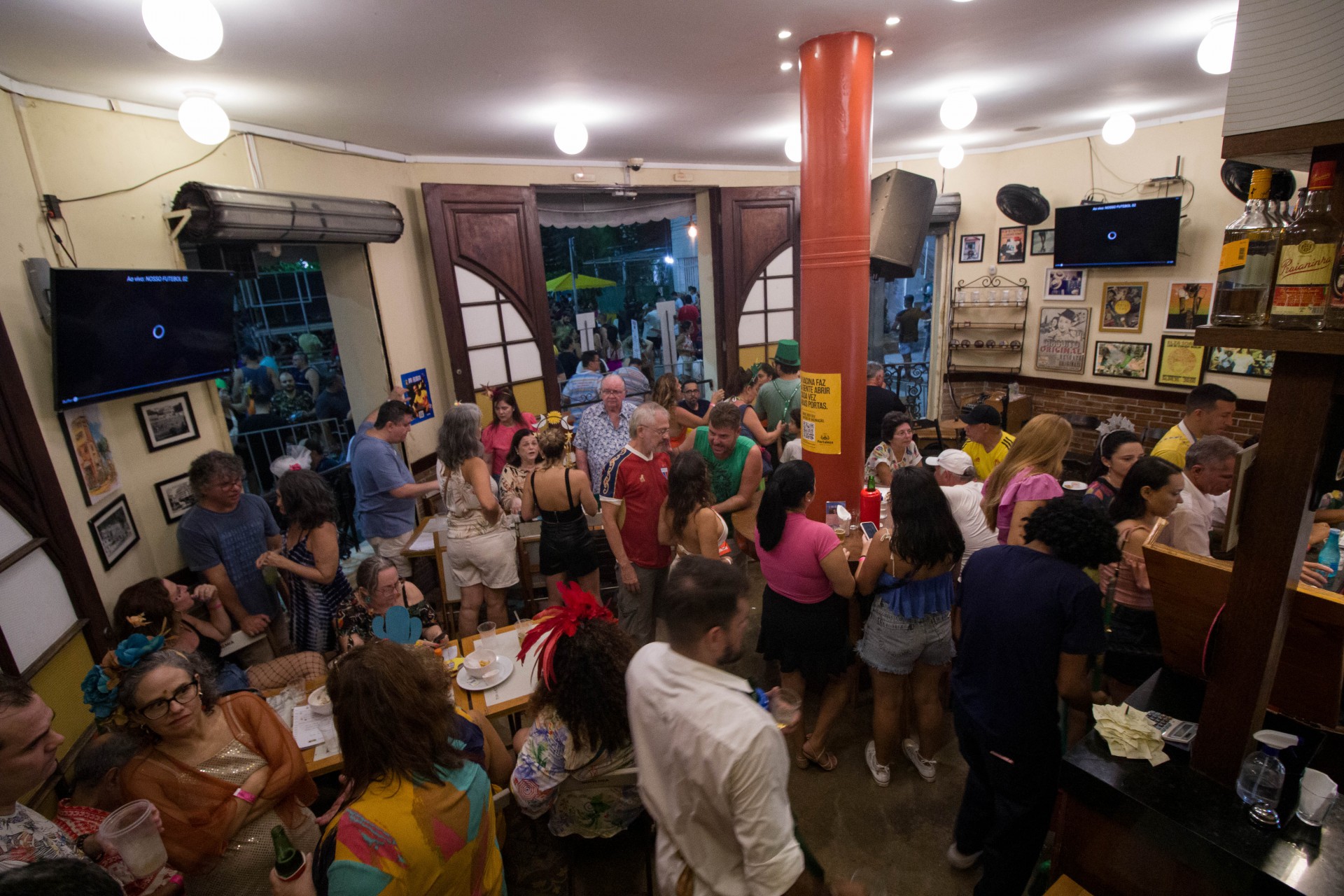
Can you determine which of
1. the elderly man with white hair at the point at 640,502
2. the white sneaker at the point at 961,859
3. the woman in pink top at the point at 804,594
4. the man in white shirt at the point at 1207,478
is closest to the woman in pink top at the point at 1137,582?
the man in white shirt at the point at 1207,478

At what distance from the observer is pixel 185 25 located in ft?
6.42

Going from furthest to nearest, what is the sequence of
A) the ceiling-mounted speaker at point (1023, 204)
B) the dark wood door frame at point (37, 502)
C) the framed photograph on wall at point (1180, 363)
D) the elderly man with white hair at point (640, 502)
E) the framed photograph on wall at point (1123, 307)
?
the ceiling-mounted speaker at point (1023, 204) < the framed photograph on wall at point (1123, 307) < the framed photograph on wall at point (1180, 363) < the elderly man with white hair at point (640, 502) < the dark wood door frame at point (37, 502)

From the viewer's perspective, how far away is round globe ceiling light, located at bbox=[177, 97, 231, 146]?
2.90 meters

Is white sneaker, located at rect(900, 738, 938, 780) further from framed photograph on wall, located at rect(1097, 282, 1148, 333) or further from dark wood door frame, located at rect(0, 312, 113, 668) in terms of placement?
framed photograph on wall, located at rect(1097, 282, 1148, 333)

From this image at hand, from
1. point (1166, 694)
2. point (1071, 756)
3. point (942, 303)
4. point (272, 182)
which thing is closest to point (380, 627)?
point (1071, 756)

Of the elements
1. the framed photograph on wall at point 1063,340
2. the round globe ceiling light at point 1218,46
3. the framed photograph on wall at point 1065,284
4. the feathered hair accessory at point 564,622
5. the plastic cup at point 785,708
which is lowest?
the plastic cup at point 785,708

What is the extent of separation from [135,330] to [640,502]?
8.52ft

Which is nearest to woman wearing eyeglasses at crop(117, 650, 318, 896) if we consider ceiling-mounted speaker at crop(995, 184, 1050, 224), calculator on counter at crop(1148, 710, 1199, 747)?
calculator on counter at crop(1148, 710, 1199, 747)

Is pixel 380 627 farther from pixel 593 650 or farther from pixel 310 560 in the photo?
pixel 593 650

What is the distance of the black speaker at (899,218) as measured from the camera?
193 inches

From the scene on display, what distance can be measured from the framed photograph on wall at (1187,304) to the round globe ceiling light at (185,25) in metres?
7.43

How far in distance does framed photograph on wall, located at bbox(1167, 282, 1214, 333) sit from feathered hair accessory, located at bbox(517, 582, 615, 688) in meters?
6.65

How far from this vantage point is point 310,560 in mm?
2992

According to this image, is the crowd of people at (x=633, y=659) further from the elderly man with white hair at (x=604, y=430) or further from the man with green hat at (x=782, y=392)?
the man with green hat at (x=782, y=392)
